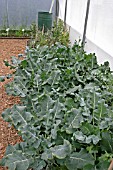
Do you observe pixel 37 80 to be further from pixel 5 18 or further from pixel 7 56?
pixel 5 18

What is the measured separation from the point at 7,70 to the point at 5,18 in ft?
9.40

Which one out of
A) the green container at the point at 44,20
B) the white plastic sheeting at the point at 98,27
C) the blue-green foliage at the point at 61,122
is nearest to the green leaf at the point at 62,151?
the blue-green foliage at the point at 61,122

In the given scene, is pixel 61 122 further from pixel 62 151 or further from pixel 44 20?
pixel 44 20

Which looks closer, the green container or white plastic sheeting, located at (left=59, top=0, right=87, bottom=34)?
white plastic sheeting, located at (left=59, top=0, right=87, bottom=34)

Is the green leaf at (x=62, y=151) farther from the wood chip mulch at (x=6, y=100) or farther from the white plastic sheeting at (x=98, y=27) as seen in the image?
the white plastic sheeting at (x=98, y=27)

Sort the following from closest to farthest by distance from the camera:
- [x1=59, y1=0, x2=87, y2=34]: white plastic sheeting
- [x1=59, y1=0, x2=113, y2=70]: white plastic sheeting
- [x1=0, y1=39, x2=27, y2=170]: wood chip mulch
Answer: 1. [x1=0, y1=39, x2=27, y2=170]: wood chip mulch
2. [x1=59, y1=0, x2=113, y2=70]: white plastic sheeting
3. [x1=59, y1=0, x2=87, y2=34]: white plastic sheeting

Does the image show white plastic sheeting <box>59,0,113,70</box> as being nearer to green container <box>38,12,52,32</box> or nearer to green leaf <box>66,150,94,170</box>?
green container <box>38,12,52,32</box>

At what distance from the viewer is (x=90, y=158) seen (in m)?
1.49

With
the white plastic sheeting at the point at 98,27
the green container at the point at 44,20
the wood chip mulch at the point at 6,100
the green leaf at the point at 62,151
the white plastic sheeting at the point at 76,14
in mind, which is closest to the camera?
the green leaf at the point at 62,151

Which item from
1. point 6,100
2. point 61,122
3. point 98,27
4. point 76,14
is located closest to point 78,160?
point 61,122

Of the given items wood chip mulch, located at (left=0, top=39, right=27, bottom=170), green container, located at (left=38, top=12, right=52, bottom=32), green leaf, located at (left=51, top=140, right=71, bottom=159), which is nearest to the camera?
green leaf, located at (left=51, top=140, right=71, bottom=159)

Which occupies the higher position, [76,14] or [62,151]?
[76,14]

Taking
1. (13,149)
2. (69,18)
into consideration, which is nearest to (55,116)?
(13,149)

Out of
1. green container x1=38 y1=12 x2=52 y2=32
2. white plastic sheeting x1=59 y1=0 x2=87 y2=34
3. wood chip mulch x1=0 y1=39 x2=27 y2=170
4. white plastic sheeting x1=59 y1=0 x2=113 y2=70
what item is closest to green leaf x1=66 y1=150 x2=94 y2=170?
wood chip mulch x1=0 y1=39 x2=27 y2=170
